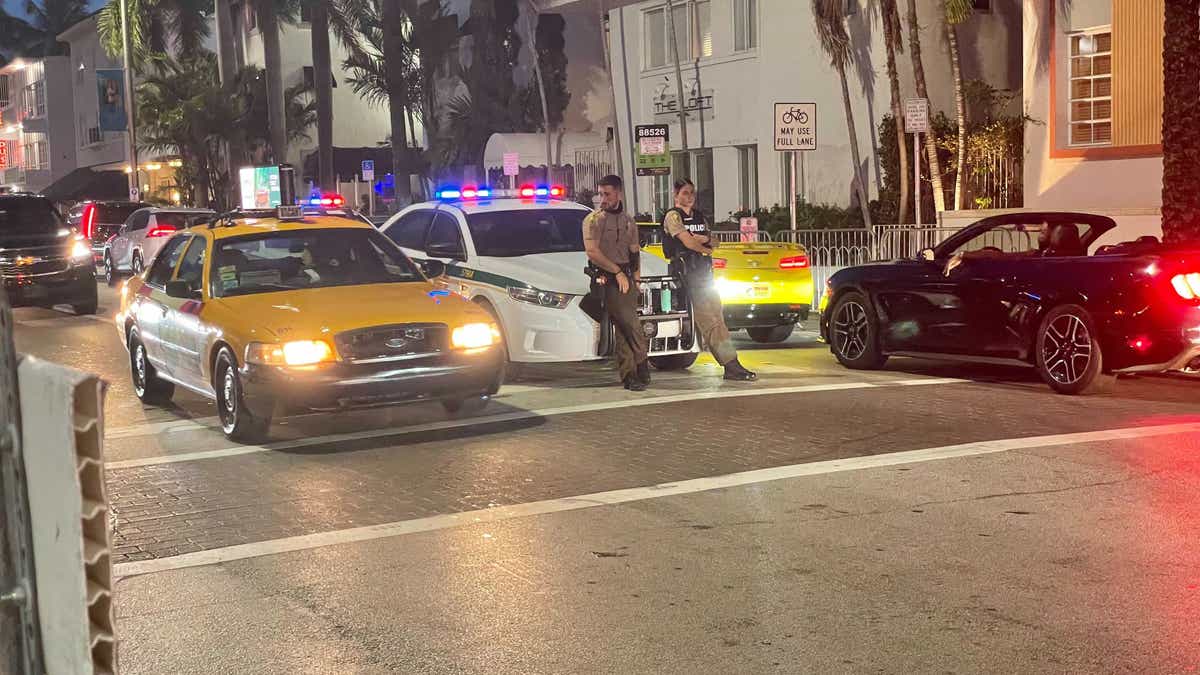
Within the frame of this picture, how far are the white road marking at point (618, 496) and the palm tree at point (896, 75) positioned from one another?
16.8m

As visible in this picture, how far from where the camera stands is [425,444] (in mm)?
10484

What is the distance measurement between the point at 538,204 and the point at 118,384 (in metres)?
4.42

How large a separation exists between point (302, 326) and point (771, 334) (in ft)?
26.6

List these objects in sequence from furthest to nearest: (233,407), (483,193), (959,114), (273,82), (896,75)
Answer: (273,82) → (896,75) → (959,114) → (483,193) → (233,407)

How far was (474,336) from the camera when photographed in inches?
432

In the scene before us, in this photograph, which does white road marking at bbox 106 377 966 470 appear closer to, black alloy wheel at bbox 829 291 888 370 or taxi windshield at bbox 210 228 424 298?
black alloy wheel at bbox 829 291 888 370

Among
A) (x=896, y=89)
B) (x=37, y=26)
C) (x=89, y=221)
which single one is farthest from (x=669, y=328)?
(x=37, y=26)

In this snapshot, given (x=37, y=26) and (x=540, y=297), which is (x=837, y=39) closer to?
(x=540, y=297)

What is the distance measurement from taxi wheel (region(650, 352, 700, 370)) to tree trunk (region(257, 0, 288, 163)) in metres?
29.1

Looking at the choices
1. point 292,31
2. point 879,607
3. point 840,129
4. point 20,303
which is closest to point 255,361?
point 879,607

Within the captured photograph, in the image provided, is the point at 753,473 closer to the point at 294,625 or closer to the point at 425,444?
the point at 425,444

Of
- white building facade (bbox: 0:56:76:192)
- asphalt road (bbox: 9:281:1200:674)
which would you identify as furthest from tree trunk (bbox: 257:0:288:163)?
white building facade (bbox: 0:56:76:192)

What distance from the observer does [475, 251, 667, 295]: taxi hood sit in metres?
13.4

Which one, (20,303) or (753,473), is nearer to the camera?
(753,473)
